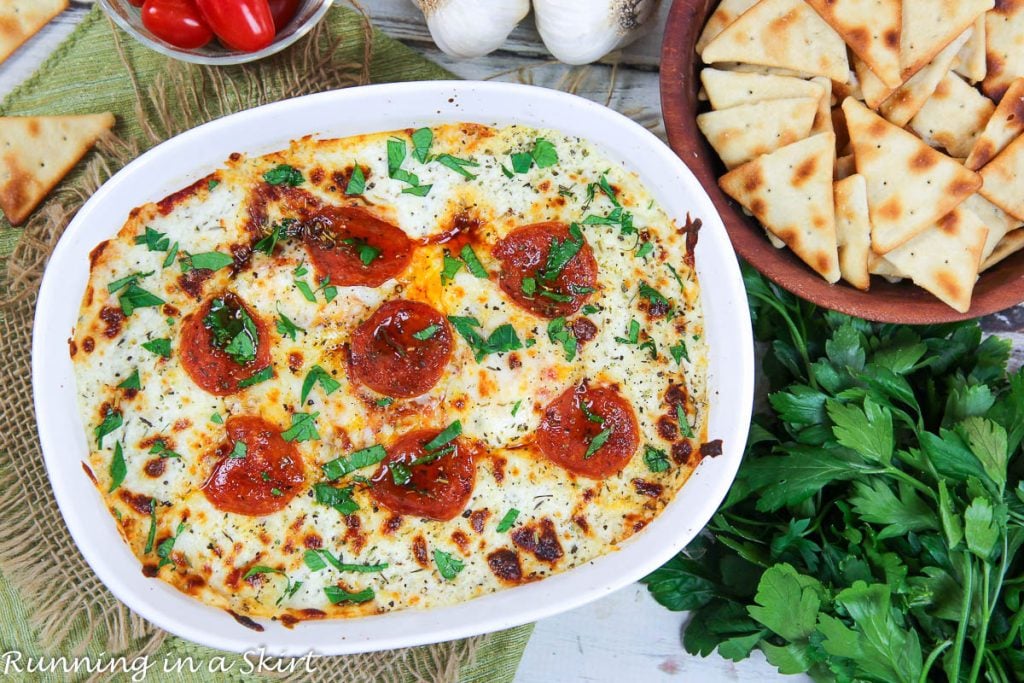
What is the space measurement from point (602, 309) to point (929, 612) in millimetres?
1183

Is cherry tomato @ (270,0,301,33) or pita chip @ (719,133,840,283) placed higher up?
cherry tomato @ (270,0,301,33)

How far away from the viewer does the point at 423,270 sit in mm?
2162

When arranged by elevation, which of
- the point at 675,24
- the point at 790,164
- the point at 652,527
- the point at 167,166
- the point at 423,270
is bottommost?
the point at 652,527

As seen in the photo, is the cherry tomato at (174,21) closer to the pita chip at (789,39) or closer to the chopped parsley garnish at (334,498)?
the chopped parsley garnish at (334,498)

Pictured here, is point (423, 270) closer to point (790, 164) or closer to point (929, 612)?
point (790, 164)

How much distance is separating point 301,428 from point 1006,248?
6.45 feet

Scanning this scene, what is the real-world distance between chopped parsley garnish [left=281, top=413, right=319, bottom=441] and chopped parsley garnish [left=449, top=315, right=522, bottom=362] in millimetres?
454

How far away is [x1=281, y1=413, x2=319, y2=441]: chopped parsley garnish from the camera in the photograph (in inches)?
85.0

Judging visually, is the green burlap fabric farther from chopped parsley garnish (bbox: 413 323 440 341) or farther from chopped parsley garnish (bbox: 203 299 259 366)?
chopped parsley garnish (bbox: 413 323 440 341)

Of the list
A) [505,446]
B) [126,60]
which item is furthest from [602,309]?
[126,60]

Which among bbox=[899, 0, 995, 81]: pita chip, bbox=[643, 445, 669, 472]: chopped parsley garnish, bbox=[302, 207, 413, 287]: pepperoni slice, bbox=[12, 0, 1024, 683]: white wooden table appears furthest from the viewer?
bbox=[12, 0, 1024, 683]: white wooden table

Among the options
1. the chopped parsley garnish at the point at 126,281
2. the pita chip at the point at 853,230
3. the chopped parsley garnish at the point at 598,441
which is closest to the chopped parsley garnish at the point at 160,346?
the chopped parsley garnish at the point at 126,281

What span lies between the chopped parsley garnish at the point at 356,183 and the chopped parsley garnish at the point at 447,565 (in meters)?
0.98

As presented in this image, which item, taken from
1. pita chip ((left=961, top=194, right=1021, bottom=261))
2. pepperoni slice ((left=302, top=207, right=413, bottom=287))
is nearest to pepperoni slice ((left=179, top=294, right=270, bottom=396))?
pepperoni slice ((left=302, top=207, right=413, bottom=287))
